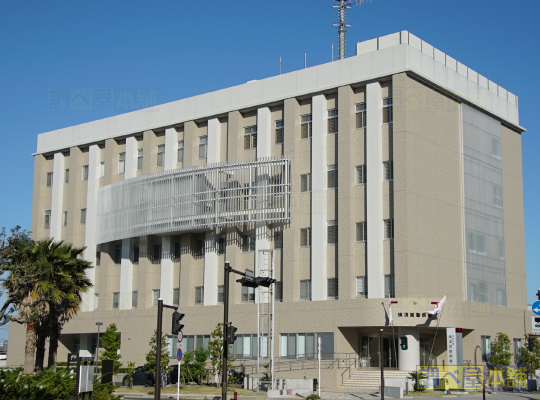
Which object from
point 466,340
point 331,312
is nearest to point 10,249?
point 331,312

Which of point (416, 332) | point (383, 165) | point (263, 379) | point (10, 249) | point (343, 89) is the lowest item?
point (263, 379)

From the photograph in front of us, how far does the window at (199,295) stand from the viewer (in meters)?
57.8

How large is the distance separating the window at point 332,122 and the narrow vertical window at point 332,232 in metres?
6.94

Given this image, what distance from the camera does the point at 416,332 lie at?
4866 centimetres

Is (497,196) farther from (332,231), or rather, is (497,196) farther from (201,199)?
(201,199)

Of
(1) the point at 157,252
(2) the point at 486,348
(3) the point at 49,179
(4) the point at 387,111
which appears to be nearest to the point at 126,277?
(1) the point at 157,252

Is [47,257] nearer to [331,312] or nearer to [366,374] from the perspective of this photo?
[331,312]

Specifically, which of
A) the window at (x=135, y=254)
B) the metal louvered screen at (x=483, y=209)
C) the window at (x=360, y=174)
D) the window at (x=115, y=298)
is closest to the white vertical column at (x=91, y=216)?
the window at (x=115, y=298)

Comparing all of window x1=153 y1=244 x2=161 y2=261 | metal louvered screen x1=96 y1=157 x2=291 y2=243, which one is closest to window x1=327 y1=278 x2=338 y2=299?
metal louvered screen x1=96 y1=157 x2=291 y2=243

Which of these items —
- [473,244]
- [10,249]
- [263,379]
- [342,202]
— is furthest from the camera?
[473,244]

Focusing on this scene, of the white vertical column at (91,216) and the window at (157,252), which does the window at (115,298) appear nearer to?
the white vertical column at (91,216)

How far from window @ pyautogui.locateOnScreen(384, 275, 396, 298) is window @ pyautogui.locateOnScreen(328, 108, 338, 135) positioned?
38.8ft

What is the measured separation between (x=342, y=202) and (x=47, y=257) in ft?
68.8

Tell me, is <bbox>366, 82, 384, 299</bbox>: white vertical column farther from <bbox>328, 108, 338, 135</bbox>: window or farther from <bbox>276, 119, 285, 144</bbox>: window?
<bbox>276, 119, 285, 144</bbox>: window
